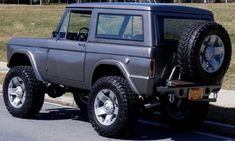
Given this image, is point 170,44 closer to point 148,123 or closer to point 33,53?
point 148,123

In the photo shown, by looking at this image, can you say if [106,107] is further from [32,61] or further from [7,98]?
[7,98]

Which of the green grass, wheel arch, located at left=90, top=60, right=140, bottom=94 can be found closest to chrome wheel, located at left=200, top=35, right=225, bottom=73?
wheel arch, located at left=90, top=60, right=140, bottom=94

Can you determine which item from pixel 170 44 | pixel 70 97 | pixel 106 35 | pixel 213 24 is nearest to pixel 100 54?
pixel 106 35

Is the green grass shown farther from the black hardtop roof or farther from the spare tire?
the spare tire

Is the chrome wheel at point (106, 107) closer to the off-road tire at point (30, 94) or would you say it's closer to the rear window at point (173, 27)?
the rear window at point (173, 27)

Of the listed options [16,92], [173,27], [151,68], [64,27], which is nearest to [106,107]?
[151,68]

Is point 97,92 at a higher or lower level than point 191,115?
higher

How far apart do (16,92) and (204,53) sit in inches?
143

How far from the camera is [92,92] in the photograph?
8.84 m

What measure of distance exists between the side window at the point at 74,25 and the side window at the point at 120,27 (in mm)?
492

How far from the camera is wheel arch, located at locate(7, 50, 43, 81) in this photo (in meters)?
10.0

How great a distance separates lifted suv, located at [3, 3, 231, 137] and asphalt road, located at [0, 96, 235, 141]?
28 cm

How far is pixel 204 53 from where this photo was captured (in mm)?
8250

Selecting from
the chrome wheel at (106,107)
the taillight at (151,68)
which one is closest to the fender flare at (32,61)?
the chrome wheel at (106,107)
